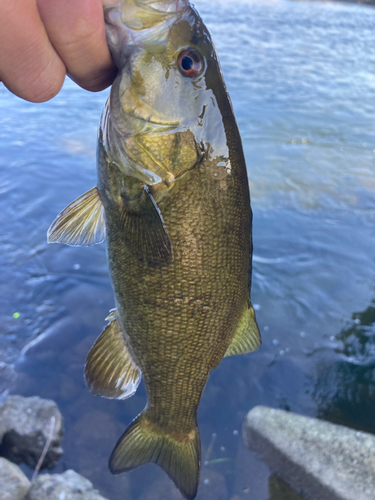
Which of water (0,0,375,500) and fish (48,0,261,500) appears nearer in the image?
fish (48,0,261,500)

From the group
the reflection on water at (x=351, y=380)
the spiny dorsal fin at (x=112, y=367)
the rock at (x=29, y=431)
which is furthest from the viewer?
the reflection on water at (x=351, y=380)

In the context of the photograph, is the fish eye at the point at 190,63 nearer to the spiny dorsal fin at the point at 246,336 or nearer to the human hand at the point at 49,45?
the human hand at the point at 49,45

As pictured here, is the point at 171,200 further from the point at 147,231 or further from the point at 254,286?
the point at 254,286

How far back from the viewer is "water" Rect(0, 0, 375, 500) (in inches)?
146

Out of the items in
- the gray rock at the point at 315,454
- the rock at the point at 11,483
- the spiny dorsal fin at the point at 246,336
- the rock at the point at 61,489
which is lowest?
the gray rock at the point at 315,454

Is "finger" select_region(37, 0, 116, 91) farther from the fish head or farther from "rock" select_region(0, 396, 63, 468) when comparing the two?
"rock" select_region(0, 396, 63, 468)

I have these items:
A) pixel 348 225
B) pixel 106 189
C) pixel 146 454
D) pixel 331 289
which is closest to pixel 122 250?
pixel 106 189

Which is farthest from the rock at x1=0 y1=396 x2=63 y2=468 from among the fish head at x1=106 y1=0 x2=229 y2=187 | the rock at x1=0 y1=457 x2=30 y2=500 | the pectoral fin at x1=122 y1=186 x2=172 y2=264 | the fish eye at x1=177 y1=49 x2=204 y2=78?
the fish eye at x1=177 y1=49 x2=204 y2=78

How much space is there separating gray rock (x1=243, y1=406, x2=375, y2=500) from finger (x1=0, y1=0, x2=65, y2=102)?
10.2ft

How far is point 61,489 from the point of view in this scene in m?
2.73

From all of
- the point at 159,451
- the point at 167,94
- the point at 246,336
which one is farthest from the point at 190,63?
the point at 159,451

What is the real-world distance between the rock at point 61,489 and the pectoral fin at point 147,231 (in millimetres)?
2008

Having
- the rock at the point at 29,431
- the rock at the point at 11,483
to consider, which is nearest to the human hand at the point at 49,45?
the rock at the point at 11,483

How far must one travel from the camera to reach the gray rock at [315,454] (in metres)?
2.96
